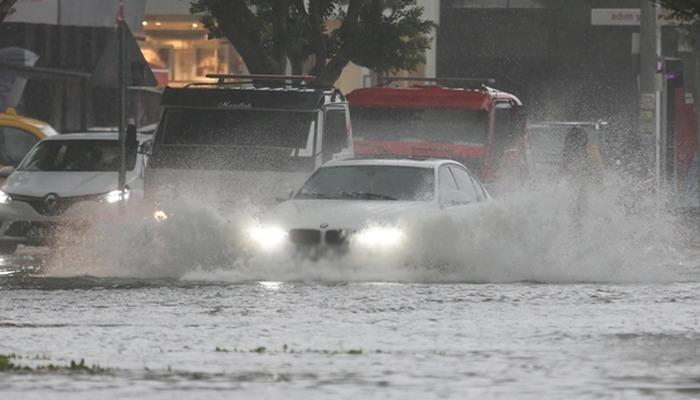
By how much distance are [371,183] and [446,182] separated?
0.90 meters


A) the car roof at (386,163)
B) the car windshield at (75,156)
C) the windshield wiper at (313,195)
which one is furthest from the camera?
the car windshield at (75,156)

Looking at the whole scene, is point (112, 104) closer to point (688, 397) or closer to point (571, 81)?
point (571, 81)

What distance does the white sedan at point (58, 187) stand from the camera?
24.2 m

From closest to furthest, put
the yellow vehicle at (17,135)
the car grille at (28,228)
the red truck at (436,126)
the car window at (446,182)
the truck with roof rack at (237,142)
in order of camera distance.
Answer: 1. the car window at (446,182)
2. the truck with roof rack at (237,142)
3. the car grille at (28,228)
4. the yellow vehicle at (17,135)
5. the red truck at (436,126)

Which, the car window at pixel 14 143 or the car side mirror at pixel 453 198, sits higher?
Result: the car window at pixel 14 143

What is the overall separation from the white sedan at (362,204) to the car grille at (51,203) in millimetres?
4527

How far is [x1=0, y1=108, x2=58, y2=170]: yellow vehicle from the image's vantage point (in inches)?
1094

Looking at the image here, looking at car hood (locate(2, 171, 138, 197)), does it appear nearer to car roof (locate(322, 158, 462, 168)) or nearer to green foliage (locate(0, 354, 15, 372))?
car roof (locate(322, 158, 462, 168))

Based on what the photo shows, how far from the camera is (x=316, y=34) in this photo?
Answer: 36.0m

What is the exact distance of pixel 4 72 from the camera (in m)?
42.1

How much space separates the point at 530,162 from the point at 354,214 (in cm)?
1256

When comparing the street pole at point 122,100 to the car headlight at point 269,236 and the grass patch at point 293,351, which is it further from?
the grass patch at point 293,351

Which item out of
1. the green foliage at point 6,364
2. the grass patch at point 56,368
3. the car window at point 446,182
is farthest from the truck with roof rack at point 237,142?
the grass patch at point 56,368

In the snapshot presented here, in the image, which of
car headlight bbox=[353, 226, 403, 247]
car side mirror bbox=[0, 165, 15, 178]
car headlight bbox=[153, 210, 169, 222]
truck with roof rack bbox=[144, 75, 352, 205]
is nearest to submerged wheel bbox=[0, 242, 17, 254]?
car side mirror bbox=[0, 165, 15, 178]
